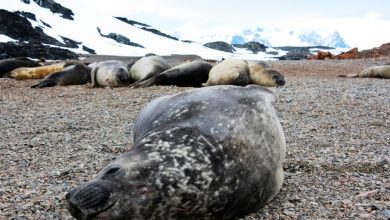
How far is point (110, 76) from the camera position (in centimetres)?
977

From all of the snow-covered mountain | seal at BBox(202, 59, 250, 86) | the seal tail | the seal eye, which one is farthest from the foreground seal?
the snow-covered mountain

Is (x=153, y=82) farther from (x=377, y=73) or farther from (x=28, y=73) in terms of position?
(x=377, y=73)

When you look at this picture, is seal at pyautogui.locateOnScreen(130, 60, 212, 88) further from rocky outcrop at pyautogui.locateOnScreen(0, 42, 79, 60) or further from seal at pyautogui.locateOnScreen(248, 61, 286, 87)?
rocky outcrop at pyautogui.locateOnScreen(0, 42, 79, 60)

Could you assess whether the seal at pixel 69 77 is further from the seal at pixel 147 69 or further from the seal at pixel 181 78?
the seal at pixel 181 78

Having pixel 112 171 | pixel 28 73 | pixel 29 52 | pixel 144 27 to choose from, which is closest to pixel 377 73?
pixel 28 73

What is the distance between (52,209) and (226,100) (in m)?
1.30

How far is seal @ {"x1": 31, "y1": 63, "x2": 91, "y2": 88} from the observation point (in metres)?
10.2

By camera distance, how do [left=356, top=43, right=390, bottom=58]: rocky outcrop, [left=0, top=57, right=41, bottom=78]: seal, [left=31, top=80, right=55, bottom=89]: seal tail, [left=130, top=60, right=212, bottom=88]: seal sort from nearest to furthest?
[left=130, top=60, right=212, bottom=88]: seal < [left=31, top=80, right=55, bottom=89]: seal tail < [left=0, top=57, right=41, bottom=78]: seal < [left=356, top=43, right=390, bottom=58]: rocky outcrop

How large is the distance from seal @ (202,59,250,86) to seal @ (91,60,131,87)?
1861 mm

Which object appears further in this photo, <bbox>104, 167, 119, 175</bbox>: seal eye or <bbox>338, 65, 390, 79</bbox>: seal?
<bbox>338, 65, 390, 79</bbox>: seal

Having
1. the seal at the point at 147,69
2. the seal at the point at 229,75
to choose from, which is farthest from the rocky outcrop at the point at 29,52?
the seal at the point at 229,75

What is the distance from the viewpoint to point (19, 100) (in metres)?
8.15

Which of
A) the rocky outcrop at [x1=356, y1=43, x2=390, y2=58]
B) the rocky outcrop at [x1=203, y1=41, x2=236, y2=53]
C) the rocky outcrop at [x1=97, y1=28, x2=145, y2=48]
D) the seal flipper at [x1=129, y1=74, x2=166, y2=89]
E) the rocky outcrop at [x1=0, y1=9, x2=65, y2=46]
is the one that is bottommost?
the rocky outcrop at [x1=203, y1=41, x2=236, y2=53]

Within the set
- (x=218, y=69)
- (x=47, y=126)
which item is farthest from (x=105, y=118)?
(x=218, y=69)
